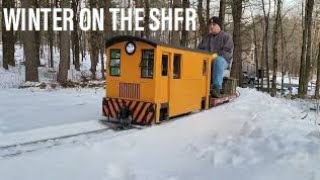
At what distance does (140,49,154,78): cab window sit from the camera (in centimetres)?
1062

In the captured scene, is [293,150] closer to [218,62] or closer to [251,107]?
[251,107]

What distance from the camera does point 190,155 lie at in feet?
23.4

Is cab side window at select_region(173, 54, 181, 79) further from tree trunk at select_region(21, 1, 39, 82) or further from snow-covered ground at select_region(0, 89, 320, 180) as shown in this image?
tree trunk at select_region(21, 1, 39, 82)

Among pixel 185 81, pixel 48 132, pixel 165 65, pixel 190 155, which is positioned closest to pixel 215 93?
pixel 185 81

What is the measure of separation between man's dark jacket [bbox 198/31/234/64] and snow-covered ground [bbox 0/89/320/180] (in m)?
4.90

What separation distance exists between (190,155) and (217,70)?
733 cm

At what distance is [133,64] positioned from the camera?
10.9 m

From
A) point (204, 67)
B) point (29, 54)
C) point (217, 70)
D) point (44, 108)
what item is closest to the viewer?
point (44, 108)

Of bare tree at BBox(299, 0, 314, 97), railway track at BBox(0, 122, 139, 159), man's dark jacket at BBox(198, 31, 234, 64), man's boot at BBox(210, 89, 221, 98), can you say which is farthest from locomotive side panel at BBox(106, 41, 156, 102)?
bare tree at BBox(299, 0, 314, 97)

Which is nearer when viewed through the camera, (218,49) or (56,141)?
(56,141)

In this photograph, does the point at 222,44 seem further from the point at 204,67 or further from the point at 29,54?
the point at 29,54

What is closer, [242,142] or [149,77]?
[242,142]

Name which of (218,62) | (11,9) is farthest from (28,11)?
(218,62)

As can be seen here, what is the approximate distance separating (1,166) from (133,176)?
2051mm
